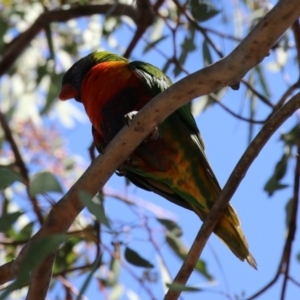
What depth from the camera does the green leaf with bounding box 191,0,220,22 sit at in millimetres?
2426

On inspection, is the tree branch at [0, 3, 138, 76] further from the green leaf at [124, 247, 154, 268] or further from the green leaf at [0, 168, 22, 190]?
the green leaf at [0, 168, 22, 190]

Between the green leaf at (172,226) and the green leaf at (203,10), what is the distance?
2.42ft

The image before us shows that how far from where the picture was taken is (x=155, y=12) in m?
2.73

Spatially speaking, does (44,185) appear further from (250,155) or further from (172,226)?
(172,226)

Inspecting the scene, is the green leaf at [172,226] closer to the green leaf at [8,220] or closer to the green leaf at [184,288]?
the green leaf at [8,220]

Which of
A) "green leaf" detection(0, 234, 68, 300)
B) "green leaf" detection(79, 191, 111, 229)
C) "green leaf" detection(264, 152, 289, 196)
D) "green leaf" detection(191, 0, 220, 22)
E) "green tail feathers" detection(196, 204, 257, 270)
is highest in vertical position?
"green leaf" detection(191, 0, 220, 22)

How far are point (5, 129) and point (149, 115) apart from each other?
1.67 m

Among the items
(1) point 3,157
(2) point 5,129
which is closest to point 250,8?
(2) point 5,129

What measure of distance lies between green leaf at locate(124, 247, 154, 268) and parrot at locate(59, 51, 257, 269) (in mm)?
258

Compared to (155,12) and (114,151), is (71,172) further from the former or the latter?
(114,151)

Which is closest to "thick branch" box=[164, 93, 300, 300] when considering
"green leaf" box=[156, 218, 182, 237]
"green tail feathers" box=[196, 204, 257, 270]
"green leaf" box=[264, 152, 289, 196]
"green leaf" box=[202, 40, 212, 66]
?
"green tail feathers" box=[196, 204, 257, 270]

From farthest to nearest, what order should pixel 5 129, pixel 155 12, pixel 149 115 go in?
pixel 5 129 < pixel 155 12 < pixel 149 115

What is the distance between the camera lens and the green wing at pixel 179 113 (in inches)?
83.8

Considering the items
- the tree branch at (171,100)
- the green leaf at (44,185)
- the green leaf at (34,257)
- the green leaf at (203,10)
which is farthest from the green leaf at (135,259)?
the green leaf at (203,10)
